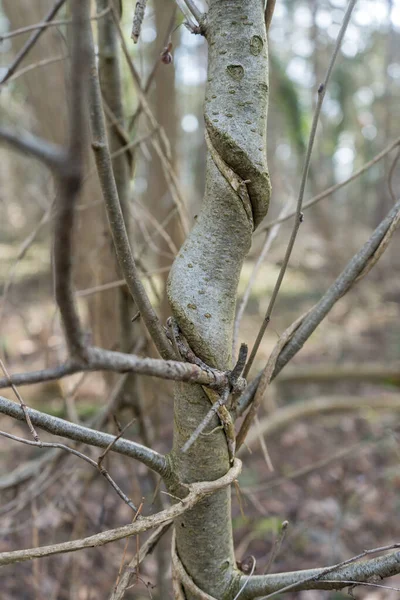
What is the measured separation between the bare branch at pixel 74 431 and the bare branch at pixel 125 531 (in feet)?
0.30

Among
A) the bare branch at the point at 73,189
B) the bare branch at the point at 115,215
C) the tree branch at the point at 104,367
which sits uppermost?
the bare branch at the point at 115,215

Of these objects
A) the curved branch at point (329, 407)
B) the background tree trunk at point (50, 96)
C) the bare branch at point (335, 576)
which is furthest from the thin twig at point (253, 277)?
the curved branch at point (329, 407)

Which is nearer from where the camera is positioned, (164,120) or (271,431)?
(164,120)

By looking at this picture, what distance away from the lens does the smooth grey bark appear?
2.24ft

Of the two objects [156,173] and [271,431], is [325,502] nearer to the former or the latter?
[271,431]

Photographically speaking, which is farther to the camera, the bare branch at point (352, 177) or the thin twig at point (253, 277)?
the bare branch at point (352, 177)

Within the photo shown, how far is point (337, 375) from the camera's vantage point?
420cm

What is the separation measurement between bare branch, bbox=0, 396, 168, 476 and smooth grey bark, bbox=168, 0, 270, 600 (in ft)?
0.27

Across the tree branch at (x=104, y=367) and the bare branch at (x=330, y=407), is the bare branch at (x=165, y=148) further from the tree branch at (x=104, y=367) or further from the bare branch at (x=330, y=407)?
the bare branch at (x=330, y=407)

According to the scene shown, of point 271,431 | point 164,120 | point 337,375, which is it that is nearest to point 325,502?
point 271,431

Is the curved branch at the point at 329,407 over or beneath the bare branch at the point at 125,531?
over

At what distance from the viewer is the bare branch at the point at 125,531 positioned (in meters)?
0.54

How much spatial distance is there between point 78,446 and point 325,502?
2004 millimetres

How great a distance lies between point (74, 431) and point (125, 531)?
140 mm
